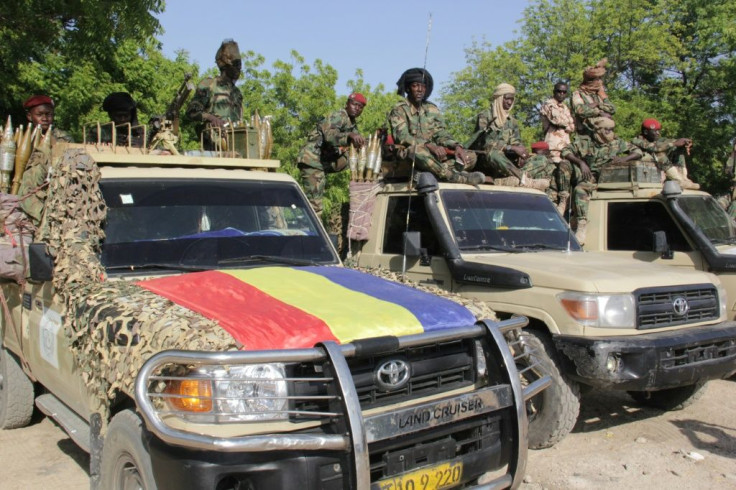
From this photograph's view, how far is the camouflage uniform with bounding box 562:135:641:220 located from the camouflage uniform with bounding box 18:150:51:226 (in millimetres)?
5797

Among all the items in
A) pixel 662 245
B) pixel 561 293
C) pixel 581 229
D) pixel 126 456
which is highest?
pixel 581 229

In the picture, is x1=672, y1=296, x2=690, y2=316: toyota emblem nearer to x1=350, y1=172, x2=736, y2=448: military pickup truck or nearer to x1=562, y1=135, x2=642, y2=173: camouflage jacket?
x1=350, y1=172, x2=736, y2=448: military pickup truck

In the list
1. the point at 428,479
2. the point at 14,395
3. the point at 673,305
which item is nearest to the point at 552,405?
the point at 673,305

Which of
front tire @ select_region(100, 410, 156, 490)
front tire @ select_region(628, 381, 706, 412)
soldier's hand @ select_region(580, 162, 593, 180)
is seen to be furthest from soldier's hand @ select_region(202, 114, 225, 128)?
front tire @ select_region(628, 381, 706, 412)

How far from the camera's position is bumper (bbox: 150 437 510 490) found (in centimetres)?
262

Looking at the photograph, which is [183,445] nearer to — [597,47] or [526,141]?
[526,141]

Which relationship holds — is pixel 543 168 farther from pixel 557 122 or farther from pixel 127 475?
pixel 127 475

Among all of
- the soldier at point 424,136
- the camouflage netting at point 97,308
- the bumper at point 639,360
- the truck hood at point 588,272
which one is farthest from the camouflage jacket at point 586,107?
the camouflage netting at point 97,308

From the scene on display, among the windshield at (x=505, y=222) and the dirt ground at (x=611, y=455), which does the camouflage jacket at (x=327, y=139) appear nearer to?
the windshield at (x=505, y=222)

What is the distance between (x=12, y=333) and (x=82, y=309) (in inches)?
76.0

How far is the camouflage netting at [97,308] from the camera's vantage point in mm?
2980

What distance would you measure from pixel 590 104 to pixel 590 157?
1.20 meters

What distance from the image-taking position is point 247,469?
2.65m

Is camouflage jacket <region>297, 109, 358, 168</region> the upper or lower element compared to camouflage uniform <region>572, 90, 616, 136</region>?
lower
